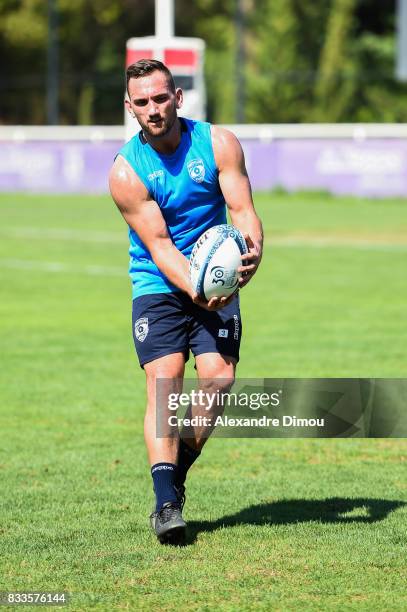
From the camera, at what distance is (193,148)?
648cm

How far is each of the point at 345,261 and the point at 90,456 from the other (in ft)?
47.2

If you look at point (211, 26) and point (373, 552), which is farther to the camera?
point (211, 26)

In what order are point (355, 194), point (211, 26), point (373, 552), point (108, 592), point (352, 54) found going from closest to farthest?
point (108, 592), point (373, 552), point (355, 194), point (352, 54), point (211, 26)

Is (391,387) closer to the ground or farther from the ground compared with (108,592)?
farther from the ground

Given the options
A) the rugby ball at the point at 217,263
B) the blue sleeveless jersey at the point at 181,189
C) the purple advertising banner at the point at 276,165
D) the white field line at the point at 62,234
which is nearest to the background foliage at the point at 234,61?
the purple advertising banner at the point at 276,165

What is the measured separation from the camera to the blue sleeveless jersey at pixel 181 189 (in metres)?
6.47

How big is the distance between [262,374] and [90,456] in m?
3.52

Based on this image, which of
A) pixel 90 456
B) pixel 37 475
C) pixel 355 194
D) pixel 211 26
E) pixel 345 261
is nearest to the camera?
pixel 37 475

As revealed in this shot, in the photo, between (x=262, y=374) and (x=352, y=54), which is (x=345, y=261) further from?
(x=352, y=54)

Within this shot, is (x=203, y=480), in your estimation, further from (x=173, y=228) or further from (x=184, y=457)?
(x=173, y=228)

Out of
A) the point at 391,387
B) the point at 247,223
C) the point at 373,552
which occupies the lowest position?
the point at 373,552

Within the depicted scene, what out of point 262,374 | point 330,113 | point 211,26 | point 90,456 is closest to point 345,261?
point 262,374

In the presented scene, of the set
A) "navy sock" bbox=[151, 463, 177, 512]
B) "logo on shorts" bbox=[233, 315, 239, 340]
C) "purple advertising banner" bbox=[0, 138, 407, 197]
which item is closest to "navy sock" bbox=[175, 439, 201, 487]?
"navy sock" bbox=[151, 463, 177, 512]

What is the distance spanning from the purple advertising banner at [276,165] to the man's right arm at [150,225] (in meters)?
30.6
